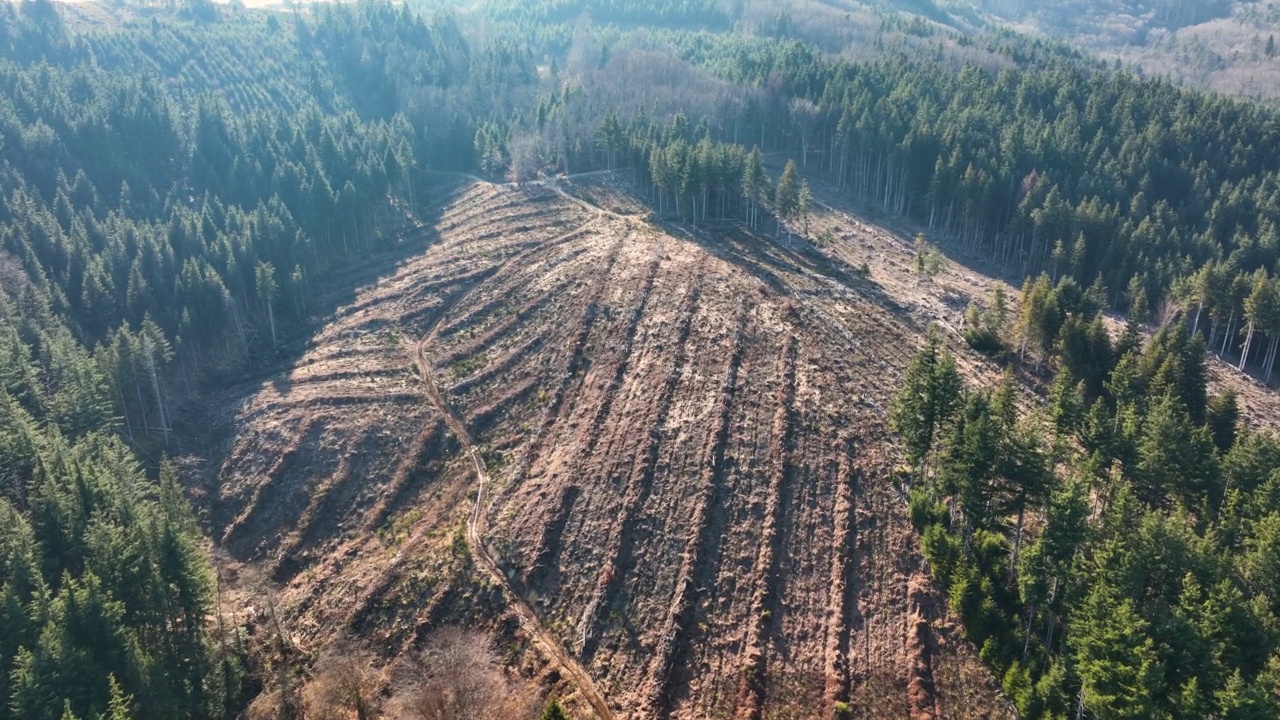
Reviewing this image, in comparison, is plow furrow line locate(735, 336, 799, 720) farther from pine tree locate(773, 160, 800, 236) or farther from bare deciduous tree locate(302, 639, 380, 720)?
pine tree locate(773, 160, 800, 236)

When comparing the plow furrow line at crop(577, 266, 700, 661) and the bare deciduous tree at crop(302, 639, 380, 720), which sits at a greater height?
the plow furrow line at crop(577, 266, 700, 661)

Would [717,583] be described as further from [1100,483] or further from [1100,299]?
[1100,299]

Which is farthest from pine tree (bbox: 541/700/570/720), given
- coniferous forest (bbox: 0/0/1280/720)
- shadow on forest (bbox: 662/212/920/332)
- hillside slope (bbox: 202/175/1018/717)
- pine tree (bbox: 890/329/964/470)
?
shadow on forest (bbox: 662/212/920/332)

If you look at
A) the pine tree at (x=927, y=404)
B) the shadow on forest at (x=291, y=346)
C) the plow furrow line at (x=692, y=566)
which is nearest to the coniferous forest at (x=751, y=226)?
the pine tree at (x=927, y=404)

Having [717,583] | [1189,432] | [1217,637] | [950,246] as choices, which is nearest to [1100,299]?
[950,246]

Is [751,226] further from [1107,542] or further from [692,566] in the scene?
[1107,542]

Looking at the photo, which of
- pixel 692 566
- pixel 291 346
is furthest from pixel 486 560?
pixel 291 346
